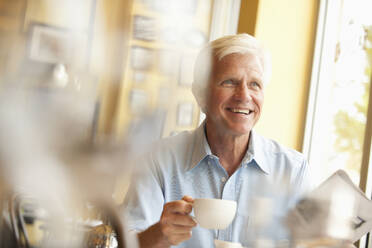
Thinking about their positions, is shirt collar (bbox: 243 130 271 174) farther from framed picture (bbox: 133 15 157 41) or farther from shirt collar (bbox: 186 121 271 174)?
framed picture (bbox: 133 15 157 41)

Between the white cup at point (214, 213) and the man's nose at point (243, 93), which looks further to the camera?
the man's nose at point (243, 93)

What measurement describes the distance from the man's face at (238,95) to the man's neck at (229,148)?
0.05ft

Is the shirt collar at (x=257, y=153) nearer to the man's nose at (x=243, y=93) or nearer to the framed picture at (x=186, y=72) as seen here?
the man's nose at (x=243, y=93)

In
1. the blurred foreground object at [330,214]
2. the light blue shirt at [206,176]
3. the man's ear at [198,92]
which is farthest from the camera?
the light blue shirt at [206,176]

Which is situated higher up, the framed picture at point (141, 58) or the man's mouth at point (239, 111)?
the framed picture at point (141, 58)

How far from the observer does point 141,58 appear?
0.21 m

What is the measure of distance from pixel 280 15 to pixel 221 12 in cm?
171

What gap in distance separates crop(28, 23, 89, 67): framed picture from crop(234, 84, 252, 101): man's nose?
838mm

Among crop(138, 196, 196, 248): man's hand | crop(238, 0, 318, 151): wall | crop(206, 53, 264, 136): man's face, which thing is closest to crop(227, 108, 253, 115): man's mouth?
crop(206, 53, 264, 136): man's face

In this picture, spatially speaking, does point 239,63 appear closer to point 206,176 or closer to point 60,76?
point 206,176

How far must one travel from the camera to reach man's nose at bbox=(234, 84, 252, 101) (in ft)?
3.34

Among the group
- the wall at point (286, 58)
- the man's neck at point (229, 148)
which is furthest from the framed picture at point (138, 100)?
the wall at point (286, 58)

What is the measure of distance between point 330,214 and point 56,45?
1.37ft

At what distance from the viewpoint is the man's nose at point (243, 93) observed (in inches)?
40.1
